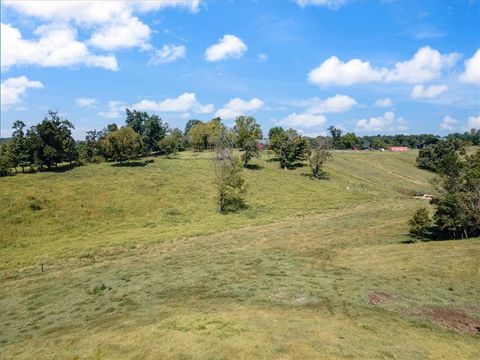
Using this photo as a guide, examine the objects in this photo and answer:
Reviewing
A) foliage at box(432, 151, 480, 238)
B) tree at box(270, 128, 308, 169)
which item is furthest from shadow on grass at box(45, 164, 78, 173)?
foliage at box(432, 151, 480, 238)

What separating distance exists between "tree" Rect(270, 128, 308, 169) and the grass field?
122 feet

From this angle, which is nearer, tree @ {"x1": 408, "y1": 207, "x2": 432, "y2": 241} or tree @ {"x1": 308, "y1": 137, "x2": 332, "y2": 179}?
tree @ {"x1": 408, "y1": 207, "x2": 432, "y2": 241}

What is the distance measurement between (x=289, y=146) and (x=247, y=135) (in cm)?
1362

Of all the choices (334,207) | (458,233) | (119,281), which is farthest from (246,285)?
(334,207)

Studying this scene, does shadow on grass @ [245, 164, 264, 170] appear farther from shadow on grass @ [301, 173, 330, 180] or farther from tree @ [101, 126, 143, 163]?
tree @ [101, 126, 143, 163]

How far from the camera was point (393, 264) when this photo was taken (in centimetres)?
3269

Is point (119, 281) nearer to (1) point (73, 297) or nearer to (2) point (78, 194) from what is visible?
(1) point (73, 297)

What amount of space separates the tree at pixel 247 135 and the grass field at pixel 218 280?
110 ft

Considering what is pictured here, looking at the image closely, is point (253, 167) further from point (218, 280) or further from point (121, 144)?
point (218, 280)

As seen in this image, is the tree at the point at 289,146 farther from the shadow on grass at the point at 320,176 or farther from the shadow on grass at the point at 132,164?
the shadow on grass at the point at 132,164

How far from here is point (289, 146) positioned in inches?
4188

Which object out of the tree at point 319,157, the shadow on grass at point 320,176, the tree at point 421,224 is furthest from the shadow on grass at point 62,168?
the tree at point 421,224

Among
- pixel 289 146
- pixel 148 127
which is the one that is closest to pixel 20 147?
pixel 148 127

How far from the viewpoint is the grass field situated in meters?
18.8
